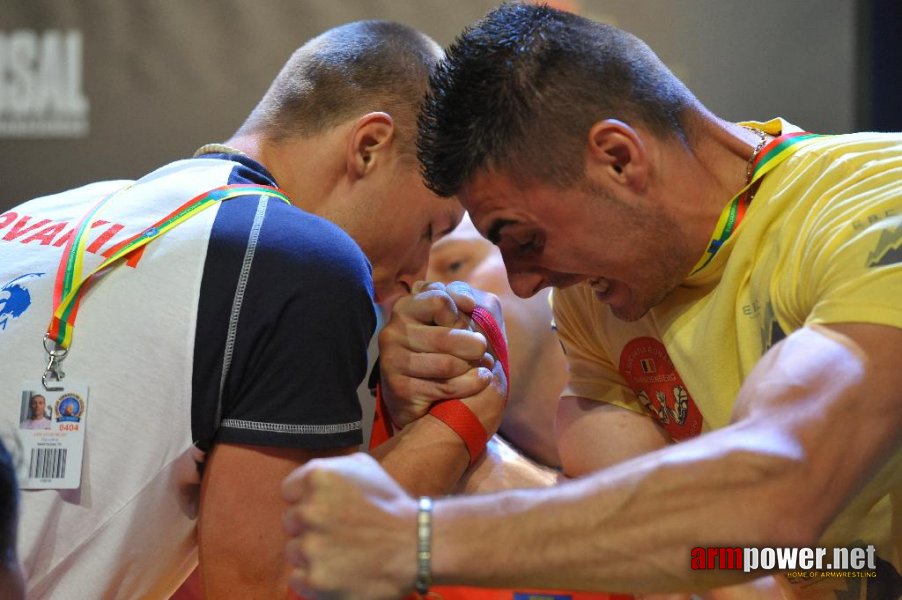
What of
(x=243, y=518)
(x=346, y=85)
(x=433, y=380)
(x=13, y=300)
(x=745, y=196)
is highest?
(x=346, y=85)

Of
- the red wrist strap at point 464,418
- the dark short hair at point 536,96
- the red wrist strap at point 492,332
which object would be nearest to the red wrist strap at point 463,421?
the red wrist strap at point 464,418

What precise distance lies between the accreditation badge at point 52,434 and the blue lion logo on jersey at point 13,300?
4.2 inches

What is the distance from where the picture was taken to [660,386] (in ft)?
5.56

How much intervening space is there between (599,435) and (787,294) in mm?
536

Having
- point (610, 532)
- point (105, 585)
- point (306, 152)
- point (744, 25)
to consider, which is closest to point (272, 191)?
point (306, 152)

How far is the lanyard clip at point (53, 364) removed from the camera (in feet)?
4.58

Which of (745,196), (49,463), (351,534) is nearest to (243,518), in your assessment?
(49,463)

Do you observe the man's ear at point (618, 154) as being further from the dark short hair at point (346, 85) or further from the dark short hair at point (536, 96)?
the dark short hair at point (346, 85)

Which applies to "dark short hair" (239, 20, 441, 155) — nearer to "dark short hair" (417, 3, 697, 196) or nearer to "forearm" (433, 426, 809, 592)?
"dark short hair" (417, 3, 697, 196)

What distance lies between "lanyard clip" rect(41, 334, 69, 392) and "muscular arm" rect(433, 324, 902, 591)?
602 millimetres

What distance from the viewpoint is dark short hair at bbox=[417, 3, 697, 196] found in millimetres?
1479

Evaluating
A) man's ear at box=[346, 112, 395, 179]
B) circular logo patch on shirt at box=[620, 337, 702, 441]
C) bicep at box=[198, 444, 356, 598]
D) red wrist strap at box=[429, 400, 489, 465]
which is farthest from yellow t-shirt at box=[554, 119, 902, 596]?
bicep at box=[198, 444, 356, 598]

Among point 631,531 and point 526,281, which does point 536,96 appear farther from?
point 631,531

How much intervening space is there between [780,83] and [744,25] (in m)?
0.20
